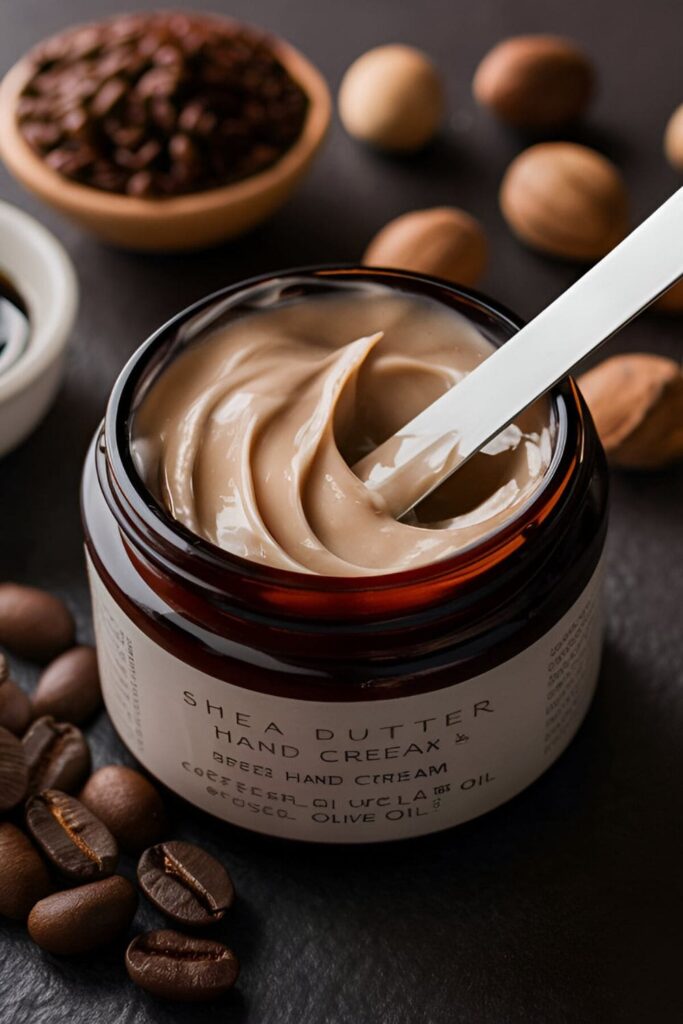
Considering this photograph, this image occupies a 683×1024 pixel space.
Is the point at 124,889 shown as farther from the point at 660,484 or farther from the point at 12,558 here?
the point at 660,484

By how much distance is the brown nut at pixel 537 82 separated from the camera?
1426mm

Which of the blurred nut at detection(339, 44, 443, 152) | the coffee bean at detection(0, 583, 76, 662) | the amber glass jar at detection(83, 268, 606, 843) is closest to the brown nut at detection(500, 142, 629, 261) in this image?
the blurred nut at detection(339, 44, 443, 152)

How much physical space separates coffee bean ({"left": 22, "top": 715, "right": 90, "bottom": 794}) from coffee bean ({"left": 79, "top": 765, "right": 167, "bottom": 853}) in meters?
0.02

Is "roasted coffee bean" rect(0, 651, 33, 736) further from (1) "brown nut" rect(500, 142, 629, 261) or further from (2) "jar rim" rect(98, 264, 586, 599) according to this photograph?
(1) "brown nut" rect(500, 142, 629, 261)

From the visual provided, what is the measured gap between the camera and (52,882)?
884mm

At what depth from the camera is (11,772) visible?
0.90 meters

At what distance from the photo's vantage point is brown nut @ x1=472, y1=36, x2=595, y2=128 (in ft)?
4.68

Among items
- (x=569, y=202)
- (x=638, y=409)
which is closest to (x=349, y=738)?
(x=638, y=409)

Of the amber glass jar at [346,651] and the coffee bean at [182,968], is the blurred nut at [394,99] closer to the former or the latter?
the amber glass jar at [346,651]

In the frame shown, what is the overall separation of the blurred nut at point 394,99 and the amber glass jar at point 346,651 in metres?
0.54

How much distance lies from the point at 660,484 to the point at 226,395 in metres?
0.42

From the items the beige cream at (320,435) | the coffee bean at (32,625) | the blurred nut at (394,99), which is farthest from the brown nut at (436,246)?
the coffee bean at (32,625)

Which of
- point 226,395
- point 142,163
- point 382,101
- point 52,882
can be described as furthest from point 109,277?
point 52,882

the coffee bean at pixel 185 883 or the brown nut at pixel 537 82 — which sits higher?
the brown nut at pixel 537 82
